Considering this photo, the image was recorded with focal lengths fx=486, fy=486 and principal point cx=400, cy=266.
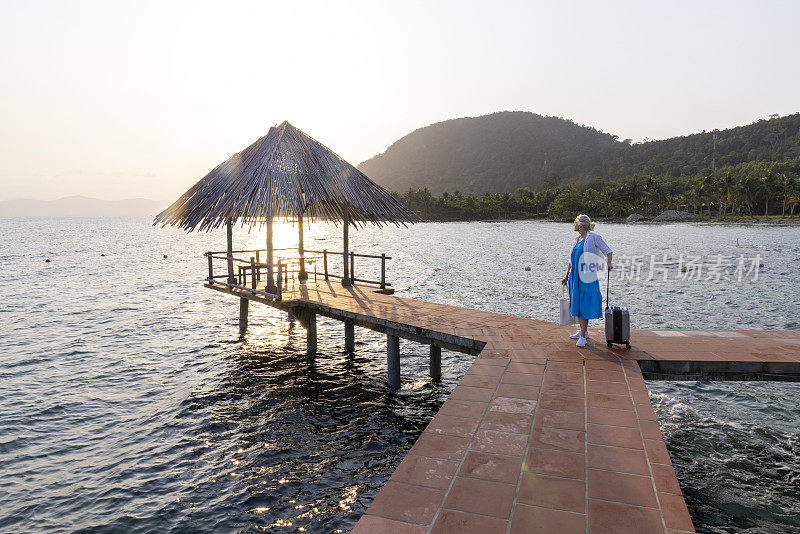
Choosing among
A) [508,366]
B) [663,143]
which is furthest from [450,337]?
[663,143]

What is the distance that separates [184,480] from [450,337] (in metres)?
4.85

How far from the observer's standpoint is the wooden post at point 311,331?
42.8 feet

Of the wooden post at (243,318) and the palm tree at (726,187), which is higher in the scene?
the palm tree at (726,187)

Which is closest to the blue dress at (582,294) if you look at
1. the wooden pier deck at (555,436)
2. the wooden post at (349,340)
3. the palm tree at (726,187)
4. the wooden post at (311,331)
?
the wooden pier deck at (555,436)

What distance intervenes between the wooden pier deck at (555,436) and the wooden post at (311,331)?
461 centimetres

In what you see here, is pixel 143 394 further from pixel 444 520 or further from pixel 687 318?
pixel 687 318

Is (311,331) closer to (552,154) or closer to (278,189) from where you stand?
(278,189)

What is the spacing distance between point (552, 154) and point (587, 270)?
182766mm

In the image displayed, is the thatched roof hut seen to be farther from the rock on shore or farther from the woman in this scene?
the rock on shore

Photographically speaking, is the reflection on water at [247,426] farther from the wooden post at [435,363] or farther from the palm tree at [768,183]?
the palm tree at [768,183]

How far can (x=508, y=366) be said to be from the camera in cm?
693

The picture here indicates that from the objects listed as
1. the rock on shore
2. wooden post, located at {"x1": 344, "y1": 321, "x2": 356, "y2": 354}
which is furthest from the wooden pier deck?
the rock on shore

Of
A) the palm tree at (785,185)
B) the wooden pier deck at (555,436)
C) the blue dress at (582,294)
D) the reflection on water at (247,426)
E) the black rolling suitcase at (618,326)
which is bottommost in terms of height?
the reflection on water at (247,426)

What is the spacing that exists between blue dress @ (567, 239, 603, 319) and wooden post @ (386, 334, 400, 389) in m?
4.38
